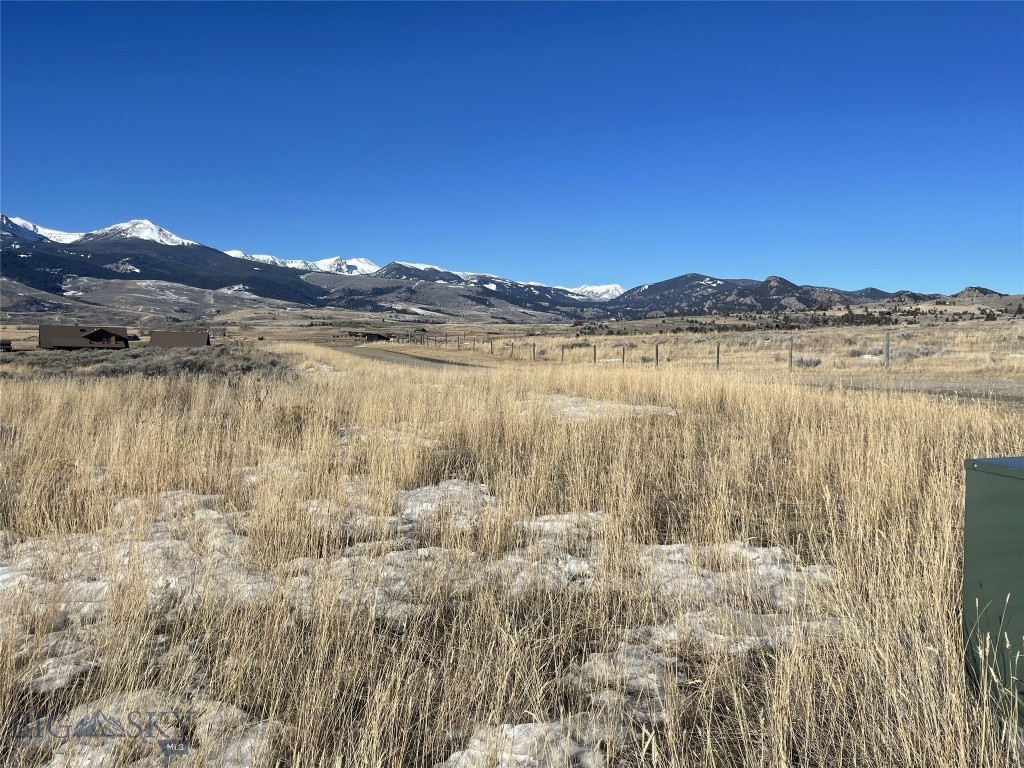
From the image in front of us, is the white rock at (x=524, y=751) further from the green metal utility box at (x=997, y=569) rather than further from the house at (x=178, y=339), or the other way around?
the house at (x=178, y=339)

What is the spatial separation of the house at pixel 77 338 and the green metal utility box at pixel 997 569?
35402mm

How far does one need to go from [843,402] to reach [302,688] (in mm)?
9323

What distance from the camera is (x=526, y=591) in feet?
11.4

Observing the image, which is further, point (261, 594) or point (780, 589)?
point (780, 589)

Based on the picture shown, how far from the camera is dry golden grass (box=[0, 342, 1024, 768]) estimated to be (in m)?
2.29

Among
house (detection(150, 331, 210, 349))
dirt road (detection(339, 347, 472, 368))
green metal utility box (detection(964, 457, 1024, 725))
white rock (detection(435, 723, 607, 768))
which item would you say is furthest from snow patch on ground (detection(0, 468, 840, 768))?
house (detection(150, 331, 210, 349))

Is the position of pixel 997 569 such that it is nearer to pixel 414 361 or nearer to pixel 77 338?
pixel 414 361

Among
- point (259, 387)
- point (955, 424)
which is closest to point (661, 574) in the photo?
point (955, 424)

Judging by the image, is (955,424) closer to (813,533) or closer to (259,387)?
(813,533)

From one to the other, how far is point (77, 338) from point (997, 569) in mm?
37616

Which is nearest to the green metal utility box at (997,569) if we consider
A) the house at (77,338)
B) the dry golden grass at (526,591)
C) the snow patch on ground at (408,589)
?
the dry golden grass at (526,591)

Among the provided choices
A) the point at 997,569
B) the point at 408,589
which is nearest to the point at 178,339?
the point at 408,589

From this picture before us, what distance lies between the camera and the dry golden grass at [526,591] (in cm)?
229

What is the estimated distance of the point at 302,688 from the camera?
2.56 meters
